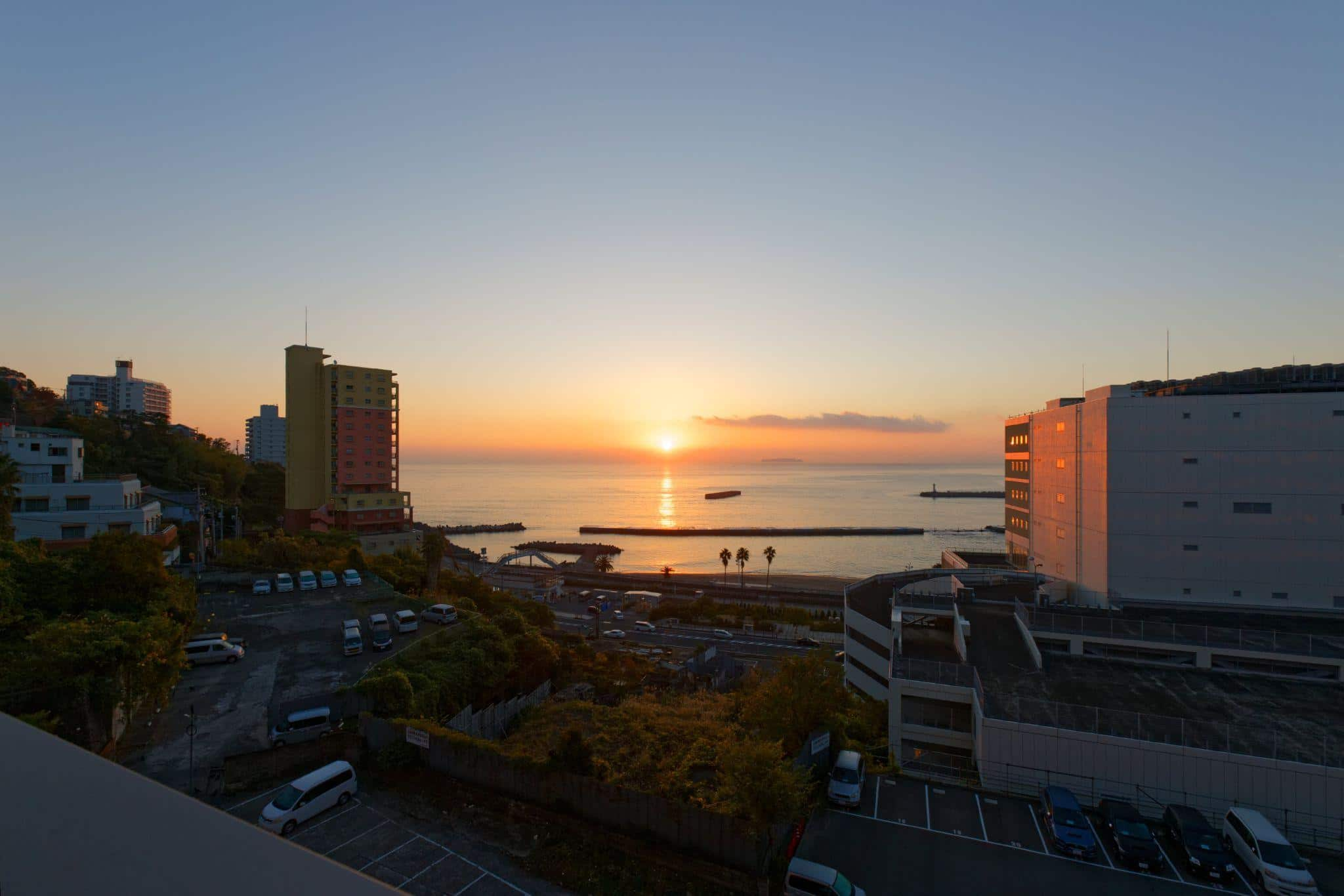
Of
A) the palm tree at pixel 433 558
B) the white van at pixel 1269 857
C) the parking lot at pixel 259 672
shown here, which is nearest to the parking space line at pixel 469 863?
the parking lot at pixel 259 672

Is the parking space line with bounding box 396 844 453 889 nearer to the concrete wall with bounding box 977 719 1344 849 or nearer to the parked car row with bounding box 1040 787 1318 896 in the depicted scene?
the parked car row with bounding box 1040 787 1318 896

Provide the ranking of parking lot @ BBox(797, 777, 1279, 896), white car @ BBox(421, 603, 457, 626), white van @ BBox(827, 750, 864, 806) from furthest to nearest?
white car @ BBox(421, 603, 457, 626), white van @ BBox(827, 750, 864, 806), parking lot @ BBox(797, 777, 1279, 896)

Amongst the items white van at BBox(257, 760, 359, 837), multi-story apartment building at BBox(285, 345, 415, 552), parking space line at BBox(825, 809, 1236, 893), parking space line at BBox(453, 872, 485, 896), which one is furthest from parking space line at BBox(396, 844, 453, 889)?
multi-story apartment building at BBox(285, 345, 415, 552)

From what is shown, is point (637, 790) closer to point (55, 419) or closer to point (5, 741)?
point (5, 741)

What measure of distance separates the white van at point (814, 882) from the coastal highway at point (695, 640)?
75.0 ft

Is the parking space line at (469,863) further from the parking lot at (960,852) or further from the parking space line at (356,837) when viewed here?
the parking lot at (960,852)

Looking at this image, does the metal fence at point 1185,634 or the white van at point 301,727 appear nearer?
the white van at point 301,727

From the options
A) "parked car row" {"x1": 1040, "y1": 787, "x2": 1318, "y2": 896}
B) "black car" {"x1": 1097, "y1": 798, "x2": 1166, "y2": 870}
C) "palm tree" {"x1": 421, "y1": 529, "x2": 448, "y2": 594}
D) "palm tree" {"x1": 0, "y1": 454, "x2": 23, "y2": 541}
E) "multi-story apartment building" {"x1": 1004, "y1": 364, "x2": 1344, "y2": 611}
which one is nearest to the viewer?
"parked car row" {"x1": 1040, "y1": 787, "x2": 1318, "y2": 896}

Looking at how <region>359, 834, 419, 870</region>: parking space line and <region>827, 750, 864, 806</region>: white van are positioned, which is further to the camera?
<region>827, 750, 864, 806</region>: white van

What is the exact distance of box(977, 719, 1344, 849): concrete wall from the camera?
12.6 metres

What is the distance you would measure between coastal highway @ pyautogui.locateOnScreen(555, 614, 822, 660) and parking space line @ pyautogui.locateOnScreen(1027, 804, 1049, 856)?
780 inches

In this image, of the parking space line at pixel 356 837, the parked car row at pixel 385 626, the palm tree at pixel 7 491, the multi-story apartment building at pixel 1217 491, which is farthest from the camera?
the multi-story apartment building at pixel 1217 491

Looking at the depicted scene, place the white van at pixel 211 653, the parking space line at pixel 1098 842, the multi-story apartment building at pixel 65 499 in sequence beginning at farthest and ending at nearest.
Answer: the multi-story apartment building at pixel 65 499
the white van at pixel 211 653
the parking space line at pixel 1098 842

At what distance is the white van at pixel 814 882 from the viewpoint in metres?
10.3
